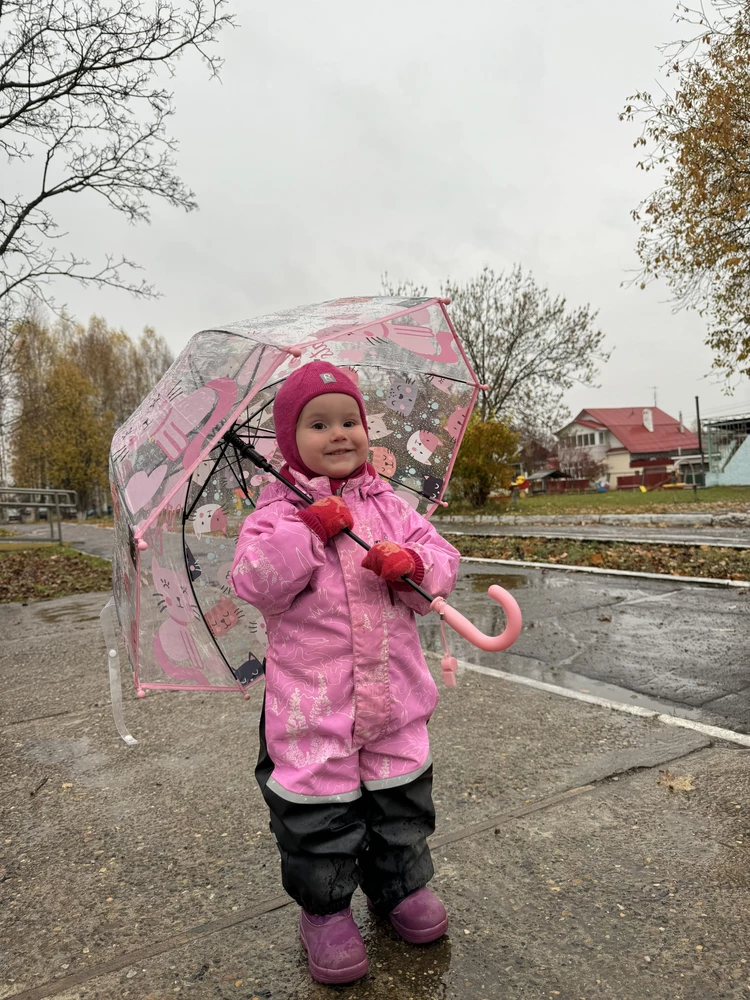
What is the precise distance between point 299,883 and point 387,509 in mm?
1019

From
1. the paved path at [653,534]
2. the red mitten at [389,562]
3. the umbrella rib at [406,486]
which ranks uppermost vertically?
the umbrella rib at [406,486]

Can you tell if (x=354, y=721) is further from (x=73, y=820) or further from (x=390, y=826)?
(x=73, y=820)

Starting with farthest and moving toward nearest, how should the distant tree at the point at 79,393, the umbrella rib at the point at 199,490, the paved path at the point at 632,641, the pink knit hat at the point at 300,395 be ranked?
the distant tree at the point at 79,393 → the paved path at the point at 632,641 → the umbrella rib at the point at 199,490 → the pink knit hat at the point at 300,395

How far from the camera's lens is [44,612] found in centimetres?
801

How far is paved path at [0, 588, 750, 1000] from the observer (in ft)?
6.36

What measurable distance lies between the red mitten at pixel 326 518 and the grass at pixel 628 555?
21.9ft

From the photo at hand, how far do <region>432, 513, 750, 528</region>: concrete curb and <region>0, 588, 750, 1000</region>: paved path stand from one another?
42.0 ft

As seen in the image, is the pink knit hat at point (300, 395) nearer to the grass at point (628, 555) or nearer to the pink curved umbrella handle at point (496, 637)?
the pink curved umbrella handle at point (496, 637)

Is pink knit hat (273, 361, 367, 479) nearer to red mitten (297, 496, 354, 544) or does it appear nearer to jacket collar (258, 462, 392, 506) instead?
jacket collar (258, 462, 392, 506)

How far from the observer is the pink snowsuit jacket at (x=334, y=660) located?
6.36 ft

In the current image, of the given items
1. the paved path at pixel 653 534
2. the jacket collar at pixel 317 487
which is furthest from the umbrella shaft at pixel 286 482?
the paved path at pixel 653 534

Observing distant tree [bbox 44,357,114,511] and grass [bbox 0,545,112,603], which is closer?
grass [bbox 0,545,112,603]

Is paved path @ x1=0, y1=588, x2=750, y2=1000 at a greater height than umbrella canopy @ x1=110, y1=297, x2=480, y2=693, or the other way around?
umbrella canopy @ x1=110, y1=297, x2=480, y2=693

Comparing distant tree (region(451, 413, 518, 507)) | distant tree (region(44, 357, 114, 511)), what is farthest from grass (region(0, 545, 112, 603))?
distant tree (region(44, 357, 114, 511))
